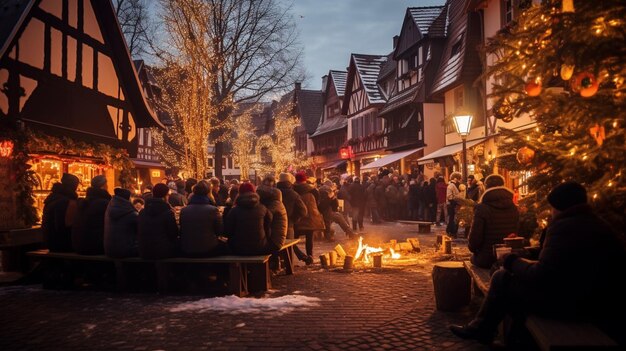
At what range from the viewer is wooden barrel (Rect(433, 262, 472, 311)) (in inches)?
264

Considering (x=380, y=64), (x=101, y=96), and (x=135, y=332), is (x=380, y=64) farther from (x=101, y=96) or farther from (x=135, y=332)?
(x=135, y=332)

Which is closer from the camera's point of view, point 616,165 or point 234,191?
point 616,165

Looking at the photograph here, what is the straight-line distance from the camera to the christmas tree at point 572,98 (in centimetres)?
476

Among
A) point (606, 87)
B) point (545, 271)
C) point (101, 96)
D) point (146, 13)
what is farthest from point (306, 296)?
point (146, 13)

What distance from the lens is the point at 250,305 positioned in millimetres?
A: 7176

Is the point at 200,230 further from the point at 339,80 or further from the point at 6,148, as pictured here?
the point at 339,80

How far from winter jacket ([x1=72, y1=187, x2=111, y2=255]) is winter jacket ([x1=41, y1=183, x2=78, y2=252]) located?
0.35 meters

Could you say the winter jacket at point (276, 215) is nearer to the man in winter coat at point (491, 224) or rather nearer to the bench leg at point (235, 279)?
the bench leg at point (235, 279)

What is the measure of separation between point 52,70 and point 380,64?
29734 millimetres

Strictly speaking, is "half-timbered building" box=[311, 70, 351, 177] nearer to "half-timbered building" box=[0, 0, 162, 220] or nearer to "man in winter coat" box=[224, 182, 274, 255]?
"half-timbered building" box=[0, 0, 162, 220]

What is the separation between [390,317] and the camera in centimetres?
655

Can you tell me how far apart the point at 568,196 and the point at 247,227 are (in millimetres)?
5195

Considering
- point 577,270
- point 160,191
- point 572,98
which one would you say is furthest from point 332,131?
point 577,270

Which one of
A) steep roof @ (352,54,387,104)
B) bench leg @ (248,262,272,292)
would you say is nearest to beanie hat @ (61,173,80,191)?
bench leg @ (248,262,272,292)
